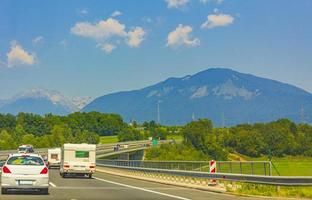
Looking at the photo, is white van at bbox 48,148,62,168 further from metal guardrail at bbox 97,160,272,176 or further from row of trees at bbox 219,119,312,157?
row of trees at bbox 219,119,312,157

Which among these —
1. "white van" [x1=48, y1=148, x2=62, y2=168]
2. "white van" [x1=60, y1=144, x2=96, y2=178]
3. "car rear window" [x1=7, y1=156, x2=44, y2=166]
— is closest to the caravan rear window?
"white van" [x1=60, y1=144, x2=96, y2=178]

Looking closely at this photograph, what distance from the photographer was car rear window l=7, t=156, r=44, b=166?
24266 millimetres

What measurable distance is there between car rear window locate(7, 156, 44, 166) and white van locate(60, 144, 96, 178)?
65.9 ft

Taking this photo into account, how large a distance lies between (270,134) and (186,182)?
324ft

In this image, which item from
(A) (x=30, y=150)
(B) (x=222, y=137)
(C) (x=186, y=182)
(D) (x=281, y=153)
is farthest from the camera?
(B) (x=222, y=137)

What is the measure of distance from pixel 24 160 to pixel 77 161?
2088 cm

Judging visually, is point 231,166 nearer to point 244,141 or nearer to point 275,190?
point 275,190

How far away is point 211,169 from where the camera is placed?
34.6 m

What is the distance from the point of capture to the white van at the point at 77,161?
1767 inches

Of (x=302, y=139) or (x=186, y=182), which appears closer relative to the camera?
(x=186, y=182)

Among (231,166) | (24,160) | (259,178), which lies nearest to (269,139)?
(231,166)

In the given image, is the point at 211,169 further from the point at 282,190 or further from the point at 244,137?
the point at 244,137

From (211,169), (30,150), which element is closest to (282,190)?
(211,169)

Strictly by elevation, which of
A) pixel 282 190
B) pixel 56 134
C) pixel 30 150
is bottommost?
pixel 282 190
